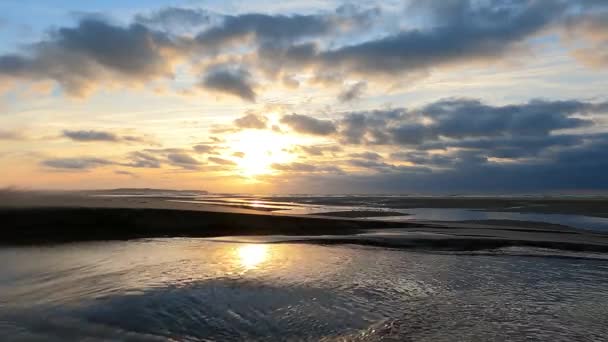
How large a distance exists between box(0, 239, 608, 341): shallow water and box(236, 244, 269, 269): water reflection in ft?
0.23

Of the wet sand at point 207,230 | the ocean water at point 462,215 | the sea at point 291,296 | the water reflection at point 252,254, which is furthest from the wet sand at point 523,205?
the water reflection at point 252,254

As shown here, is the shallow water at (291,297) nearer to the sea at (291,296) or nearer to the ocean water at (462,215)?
the sea at (291,296)

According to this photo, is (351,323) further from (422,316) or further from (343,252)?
(343,252)

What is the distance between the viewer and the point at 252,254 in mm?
15250

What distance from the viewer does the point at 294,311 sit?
8.28 metres

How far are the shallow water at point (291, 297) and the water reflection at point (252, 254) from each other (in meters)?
0.07

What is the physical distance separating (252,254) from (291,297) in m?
6.15

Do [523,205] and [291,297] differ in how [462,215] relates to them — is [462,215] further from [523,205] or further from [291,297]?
[291,297]

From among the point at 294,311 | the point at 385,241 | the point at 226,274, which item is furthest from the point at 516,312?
the point at 385,241

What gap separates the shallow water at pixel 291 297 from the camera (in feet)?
23.3

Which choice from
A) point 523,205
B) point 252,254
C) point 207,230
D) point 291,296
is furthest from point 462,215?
point 291,296

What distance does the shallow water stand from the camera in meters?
7.10

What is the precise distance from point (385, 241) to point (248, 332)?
13.2m

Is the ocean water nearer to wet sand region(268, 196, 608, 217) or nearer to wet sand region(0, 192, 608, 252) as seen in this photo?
wet sand region(268, 196, 608, 217)
